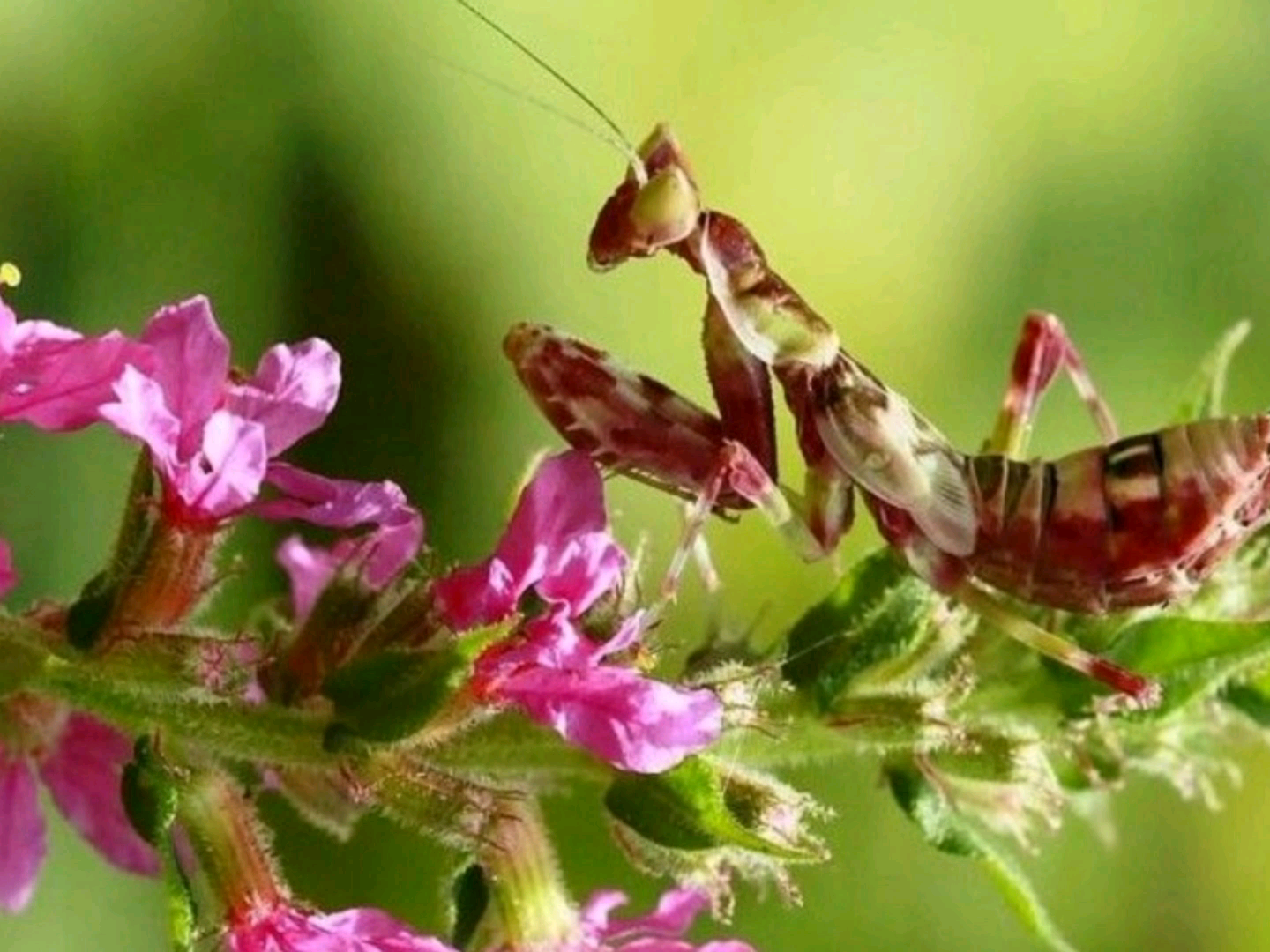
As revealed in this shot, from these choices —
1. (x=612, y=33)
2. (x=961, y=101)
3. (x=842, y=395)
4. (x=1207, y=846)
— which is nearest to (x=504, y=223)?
(x=612, y=33)

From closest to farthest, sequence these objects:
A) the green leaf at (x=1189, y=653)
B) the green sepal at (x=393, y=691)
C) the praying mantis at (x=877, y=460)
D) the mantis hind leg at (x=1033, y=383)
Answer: the green sepal at (x=393, y=691)
the green leaf at (x=1189, y=653)
the praying mantis at (x=877, y=460)
the mantis hind leg at (x=1033, y=383)

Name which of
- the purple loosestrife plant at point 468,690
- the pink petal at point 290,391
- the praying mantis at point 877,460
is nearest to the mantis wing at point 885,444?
the praying mantis at point 877,460

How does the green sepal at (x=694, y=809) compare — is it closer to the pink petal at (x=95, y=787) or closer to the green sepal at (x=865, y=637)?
the green sepal at (x=865, y=637)

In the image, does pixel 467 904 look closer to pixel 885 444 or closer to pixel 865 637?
pixel 865 637

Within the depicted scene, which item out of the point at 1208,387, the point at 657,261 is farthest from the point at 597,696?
the point at 657,261

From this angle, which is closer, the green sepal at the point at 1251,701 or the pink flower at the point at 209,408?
the pink flower at the point at 209,408

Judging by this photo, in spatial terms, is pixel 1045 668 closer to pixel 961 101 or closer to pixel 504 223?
pixel 504 223
